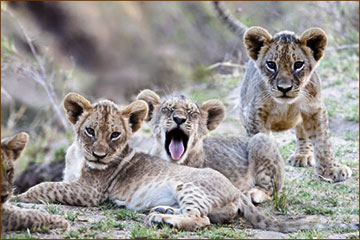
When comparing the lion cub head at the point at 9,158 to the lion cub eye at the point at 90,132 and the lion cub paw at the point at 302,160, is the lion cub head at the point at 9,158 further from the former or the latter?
the lion cub paw at the point at 302,160

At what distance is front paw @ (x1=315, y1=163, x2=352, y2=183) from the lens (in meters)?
8.70

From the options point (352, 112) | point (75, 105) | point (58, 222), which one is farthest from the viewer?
point (352, 112)

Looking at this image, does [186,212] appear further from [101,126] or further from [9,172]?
[9,172]

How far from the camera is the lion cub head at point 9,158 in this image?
545 cm

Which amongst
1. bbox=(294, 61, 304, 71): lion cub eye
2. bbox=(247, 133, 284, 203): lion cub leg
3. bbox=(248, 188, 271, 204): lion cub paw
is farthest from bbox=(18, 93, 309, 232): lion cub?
bbox=(294, 61, 304, 71): lion cub eye

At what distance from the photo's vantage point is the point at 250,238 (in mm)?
6027

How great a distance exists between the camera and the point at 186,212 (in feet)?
20.4

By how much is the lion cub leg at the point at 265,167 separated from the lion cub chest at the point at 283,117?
60 centimetres

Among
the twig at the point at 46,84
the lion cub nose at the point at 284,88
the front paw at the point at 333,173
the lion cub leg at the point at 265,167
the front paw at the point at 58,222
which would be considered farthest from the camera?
the twig at the point at 46,84

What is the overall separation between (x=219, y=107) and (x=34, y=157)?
19.0ft

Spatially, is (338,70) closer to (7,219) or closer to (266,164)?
(266,164)

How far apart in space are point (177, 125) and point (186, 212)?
1.33 metres

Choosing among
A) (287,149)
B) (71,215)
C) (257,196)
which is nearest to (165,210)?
(71,215)

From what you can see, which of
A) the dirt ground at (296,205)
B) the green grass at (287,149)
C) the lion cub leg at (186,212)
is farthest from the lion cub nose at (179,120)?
the green grass at (287,149)
